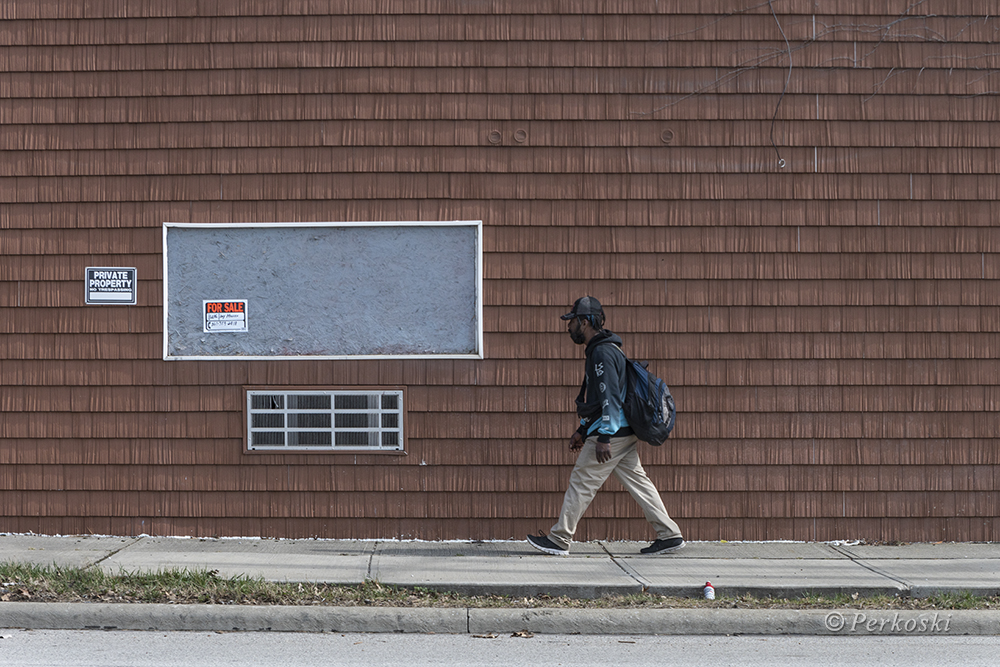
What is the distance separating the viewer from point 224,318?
7.31 m

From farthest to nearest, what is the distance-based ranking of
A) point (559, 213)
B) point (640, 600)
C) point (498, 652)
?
1. point (559, 213)
2. point (640, 600)
3. point (498, 652)

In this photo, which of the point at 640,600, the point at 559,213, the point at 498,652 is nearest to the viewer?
the point at 498,652

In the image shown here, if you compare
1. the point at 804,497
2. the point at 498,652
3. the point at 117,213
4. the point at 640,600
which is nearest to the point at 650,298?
the point at 804,497

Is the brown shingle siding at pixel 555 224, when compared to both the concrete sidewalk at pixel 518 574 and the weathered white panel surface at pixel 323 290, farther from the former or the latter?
the concrete sidewalk at pixel 518 574

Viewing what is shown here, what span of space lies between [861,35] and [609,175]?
214 cm

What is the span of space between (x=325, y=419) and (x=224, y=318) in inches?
42.7

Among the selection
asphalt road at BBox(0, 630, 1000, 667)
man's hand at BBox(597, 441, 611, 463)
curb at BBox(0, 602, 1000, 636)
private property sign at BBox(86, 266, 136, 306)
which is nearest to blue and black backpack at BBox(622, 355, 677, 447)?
man's hand at BBox(597, 441, 611, 463)

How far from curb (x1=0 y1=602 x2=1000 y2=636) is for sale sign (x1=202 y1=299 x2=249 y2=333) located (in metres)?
2.49

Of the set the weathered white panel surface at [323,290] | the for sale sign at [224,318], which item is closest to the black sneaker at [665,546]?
the weathered white panel surface at [323,290]

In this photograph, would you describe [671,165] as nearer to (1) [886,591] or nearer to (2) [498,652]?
(1) [886,591]

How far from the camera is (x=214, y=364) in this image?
7.25m

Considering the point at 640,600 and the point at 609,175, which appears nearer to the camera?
the point at 640,600

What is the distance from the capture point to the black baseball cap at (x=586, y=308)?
260 inches

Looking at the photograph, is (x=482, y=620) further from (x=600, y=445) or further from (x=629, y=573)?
(x=600, y=445)
